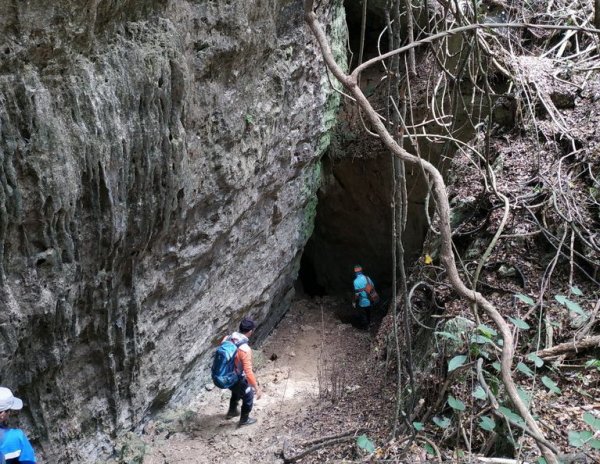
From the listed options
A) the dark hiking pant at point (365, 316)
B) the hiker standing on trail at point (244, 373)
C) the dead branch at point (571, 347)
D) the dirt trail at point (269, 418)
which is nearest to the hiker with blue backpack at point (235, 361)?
the hiker standing on trail at point (244, 373)

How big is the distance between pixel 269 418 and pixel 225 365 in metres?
0.86

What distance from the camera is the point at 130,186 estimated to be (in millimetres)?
4008

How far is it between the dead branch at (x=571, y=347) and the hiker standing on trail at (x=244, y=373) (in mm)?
2509

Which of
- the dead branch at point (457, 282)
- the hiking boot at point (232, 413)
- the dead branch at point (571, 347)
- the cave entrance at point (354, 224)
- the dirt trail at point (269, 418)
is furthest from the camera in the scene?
the cave entrance at point (354, 224)

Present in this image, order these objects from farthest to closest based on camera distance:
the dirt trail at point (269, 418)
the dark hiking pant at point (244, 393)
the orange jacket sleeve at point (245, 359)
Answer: the dark hiking pant at point (244, 393), the orange jacket sleeve at point (245, 359), the dirt trail at point (269, 418)

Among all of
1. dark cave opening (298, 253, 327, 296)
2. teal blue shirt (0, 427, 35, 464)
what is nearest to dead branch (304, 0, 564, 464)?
teal blue shirt (0, 427, 35, 464)

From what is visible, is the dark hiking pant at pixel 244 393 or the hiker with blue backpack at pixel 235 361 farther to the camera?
the dark hiking pant at pixel 244 393

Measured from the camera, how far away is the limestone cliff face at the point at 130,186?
130 inches

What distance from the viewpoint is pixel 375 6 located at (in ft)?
27.5

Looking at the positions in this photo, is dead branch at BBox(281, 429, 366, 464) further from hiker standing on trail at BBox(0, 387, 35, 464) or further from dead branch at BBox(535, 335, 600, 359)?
hiker standing on trail at BBox(0, 387, 35, 464)

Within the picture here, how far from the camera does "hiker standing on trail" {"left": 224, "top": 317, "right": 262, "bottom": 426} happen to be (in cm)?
514

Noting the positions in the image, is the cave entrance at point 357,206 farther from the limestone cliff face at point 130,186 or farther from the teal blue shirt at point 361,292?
the limestone cliff face at point 130,186

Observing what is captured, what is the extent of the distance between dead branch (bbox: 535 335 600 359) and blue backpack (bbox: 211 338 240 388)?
2.65 metres

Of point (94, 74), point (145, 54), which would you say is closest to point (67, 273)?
point (94, 74)
